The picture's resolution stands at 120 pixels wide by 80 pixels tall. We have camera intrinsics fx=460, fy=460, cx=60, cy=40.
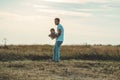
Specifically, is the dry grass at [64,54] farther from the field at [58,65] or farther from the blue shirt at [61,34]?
the blue shirt at [61,34]

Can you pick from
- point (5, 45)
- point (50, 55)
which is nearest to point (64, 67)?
point (50, 55)

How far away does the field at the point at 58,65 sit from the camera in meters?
16.6

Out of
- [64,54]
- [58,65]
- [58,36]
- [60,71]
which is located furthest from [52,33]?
[64,54]

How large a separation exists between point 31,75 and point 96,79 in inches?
93.2

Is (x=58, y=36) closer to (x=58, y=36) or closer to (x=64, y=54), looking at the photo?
(x=58, y=36)

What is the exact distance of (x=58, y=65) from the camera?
19.3 meters

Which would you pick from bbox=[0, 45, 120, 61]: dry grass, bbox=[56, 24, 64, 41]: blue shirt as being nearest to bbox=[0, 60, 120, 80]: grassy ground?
bbox=[56, 24, 64, 41]: blue shirt

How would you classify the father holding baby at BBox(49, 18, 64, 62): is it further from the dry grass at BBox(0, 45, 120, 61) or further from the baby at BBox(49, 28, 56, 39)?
the dry grass at BBox(0, 45, 120, 61)

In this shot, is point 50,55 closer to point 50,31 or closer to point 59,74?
point 50,31

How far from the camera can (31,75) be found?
16188 millimetres

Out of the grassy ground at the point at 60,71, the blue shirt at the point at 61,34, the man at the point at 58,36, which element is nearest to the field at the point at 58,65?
the grassy ground at the point at 60,71

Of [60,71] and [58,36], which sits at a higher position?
[58,36]

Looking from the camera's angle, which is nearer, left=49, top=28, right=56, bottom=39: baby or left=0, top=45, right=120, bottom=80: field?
left=0, top=45, right=120, bottom=80: field

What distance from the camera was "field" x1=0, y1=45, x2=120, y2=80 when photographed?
16609mm
